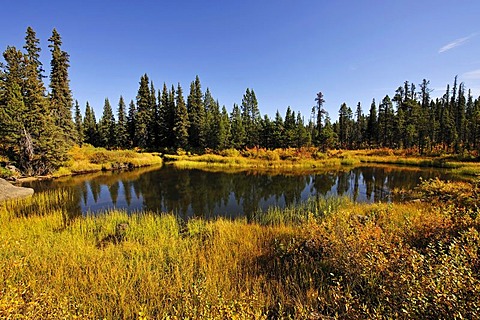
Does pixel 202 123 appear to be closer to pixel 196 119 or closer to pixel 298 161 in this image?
pixel 196 119

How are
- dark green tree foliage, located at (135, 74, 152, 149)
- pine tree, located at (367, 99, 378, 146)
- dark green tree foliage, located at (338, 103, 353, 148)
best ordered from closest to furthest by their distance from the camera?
dark green tree foliage, located at (135, 74, 152, 149) → pine tree, located at (367, 99, 378, 146) → dark green tree foliage, located at (338, 103, 353, 148)

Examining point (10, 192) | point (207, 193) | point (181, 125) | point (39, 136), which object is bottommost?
point (207, 193)

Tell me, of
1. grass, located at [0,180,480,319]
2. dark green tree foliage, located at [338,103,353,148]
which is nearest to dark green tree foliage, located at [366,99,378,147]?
dark green tree foliage, located at [338,103,353,148]

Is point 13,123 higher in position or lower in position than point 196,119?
lower

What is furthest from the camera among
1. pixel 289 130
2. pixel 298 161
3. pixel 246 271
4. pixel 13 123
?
pixel 289 130

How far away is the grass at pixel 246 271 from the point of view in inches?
105

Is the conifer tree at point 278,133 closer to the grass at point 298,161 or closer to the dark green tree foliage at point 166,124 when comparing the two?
the grass at point 298,161

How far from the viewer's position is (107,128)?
62.1 metres

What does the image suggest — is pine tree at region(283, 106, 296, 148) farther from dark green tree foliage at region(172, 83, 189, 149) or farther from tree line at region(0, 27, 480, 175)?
dark green tree foliage at region(172, 83, 189, 149)

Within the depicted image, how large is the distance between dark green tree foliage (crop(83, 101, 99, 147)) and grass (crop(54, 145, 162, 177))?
3524 centimetres

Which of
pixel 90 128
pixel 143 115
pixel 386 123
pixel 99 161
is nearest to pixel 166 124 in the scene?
pixel 143 115

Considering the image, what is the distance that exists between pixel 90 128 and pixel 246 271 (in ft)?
252

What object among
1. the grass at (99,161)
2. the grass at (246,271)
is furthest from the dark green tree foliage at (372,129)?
the grass at (246,271)

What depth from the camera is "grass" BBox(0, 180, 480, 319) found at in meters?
2.66
